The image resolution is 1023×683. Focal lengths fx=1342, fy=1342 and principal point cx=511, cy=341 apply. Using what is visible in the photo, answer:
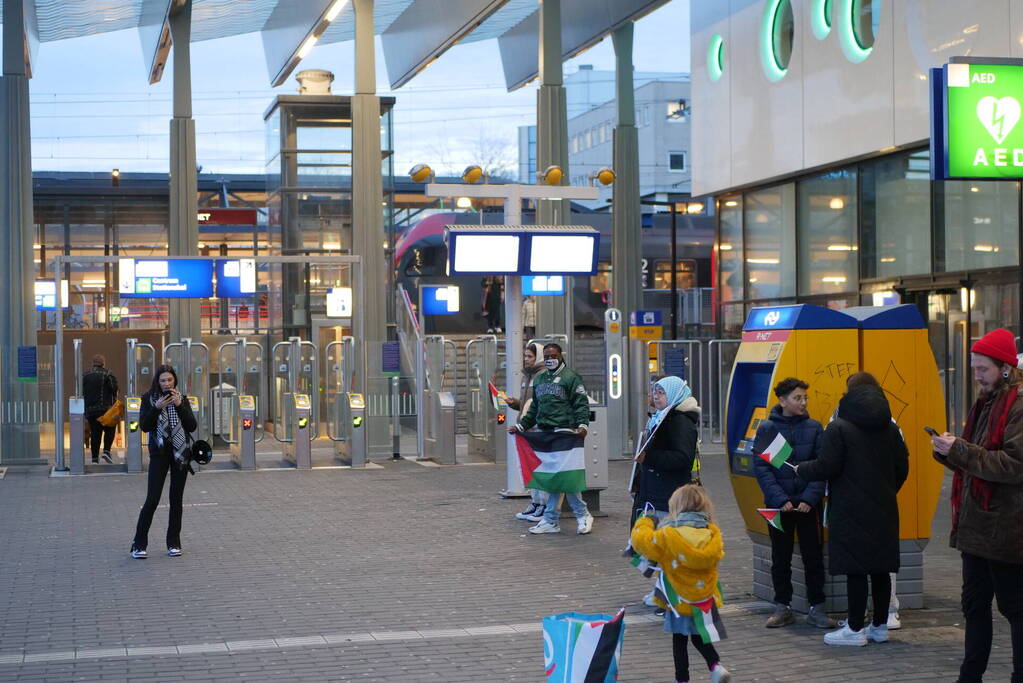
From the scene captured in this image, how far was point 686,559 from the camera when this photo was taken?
667cm

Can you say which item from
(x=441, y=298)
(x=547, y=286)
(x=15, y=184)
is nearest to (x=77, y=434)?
(x=15, y=184)

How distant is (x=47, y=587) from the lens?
1003 cm

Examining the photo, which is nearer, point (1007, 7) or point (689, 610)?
point (689, 610)

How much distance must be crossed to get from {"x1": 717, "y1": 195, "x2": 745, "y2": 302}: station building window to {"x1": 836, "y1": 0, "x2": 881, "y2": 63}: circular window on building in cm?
466

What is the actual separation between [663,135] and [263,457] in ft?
195

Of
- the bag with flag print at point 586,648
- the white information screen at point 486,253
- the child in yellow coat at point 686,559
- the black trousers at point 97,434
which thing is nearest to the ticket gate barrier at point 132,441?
the black trousers at point 97,434

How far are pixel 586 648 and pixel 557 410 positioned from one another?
6844 millimetres

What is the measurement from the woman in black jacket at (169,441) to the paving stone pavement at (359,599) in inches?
13.4

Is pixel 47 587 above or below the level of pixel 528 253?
below

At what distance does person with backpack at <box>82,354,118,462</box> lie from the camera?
2023 centimetres

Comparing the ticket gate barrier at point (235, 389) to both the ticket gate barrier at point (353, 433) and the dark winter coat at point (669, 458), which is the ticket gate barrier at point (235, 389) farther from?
the dark winter coat at point (669, 458)

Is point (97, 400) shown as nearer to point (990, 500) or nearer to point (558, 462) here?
point (558, 462)

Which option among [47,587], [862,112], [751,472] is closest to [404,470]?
[862,112]

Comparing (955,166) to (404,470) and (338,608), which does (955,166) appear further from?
(404,470)
